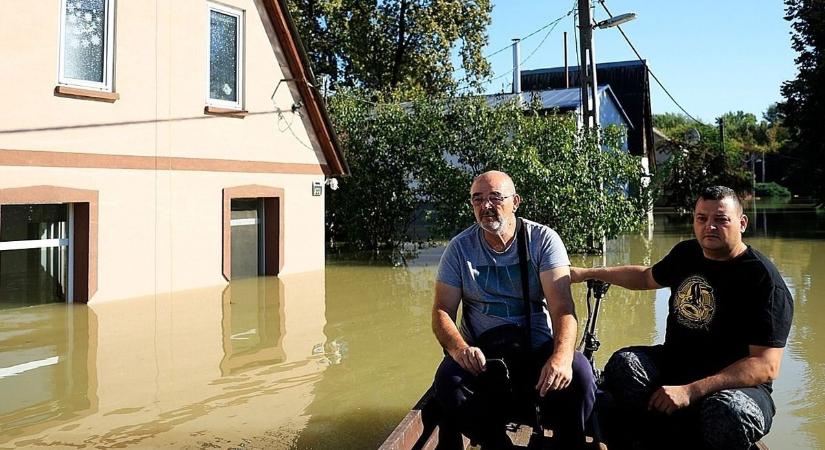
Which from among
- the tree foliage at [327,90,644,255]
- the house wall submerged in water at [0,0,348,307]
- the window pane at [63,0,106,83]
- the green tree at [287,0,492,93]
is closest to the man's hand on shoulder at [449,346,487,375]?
the house wall submerged in water at [0,0,348,307]

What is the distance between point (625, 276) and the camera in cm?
434

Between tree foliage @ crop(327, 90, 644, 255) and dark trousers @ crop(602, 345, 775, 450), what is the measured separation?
11730mm

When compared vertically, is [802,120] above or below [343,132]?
above

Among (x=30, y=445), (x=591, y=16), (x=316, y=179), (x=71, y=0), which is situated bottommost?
(x=30, y=445)

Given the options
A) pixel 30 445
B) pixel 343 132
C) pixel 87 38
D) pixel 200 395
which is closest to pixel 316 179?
pixel 343 132

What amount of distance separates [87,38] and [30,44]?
0.99m

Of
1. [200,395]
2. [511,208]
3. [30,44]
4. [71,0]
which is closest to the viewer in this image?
[511,208]

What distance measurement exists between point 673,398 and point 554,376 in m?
0.55

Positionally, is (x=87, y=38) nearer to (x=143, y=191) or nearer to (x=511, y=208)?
(x=143, y=191)

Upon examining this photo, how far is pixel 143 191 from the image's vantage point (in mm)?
11086

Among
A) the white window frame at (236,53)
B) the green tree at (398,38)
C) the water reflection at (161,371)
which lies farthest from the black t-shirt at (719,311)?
the green tree at (398,38)

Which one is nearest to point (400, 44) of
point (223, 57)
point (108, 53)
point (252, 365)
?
Answer: point (223, 57)

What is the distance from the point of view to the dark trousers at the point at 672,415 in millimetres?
3307

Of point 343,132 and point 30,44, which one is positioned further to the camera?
point 343,132
